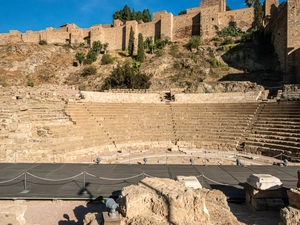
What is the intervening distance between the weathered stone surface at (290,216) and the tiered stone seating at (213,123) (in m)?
10.4

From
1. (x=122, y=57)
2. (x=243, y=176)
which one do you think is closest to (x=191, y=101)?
(x=243, y=176)

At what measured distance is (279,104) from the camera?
16156 millimetres

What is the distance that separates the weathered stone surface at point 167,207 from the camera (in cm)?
405

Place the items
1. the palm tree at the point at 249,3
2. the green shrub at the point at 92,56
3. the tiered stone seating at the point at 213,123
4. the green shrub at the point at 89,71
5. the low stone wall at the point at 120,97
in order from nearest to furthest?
the tiered stone seating at the point at 213,123
the low stone wall at the point at 120,97
the green shrub at the point at 89,71
the palm tree at the point at 249,3
the green shrub at the point at 92,56

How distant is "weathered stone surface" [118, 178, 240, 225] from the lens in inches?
159

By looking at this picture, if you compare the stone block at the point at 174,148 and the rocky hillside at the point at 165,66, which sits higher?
the rocky hillside at the point at 165,66

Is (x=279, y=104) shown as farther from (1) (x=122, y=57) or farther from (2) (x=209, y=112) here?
(1) (x=122, y=57)

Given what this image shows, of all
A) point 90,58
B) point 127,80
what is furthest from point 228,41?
point 90,58

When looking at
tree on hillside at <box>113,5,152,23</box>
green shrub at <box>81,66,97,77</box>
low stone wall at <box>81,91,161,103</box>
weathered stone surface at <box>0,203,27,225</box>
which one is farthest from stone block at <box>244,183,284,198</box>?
tree on hillside at <box>113,5,152,23</box>

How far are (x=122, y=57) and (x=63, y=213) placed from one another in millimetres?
41593

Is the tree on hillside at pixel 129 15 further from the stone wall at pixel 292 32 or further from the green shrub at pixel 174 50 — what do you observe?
the stone wall at pixel 292 32

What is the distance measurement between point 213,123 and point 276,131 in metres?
4.21

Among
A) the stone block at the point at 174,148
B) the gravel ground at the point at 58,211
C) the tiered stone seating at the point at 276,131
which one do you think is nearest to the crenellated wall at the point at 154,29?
the tiered stone seating at the point at 276,131

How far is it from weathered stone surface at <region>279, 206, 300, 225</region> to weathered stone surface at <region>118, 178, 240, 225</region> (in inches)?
34.5
